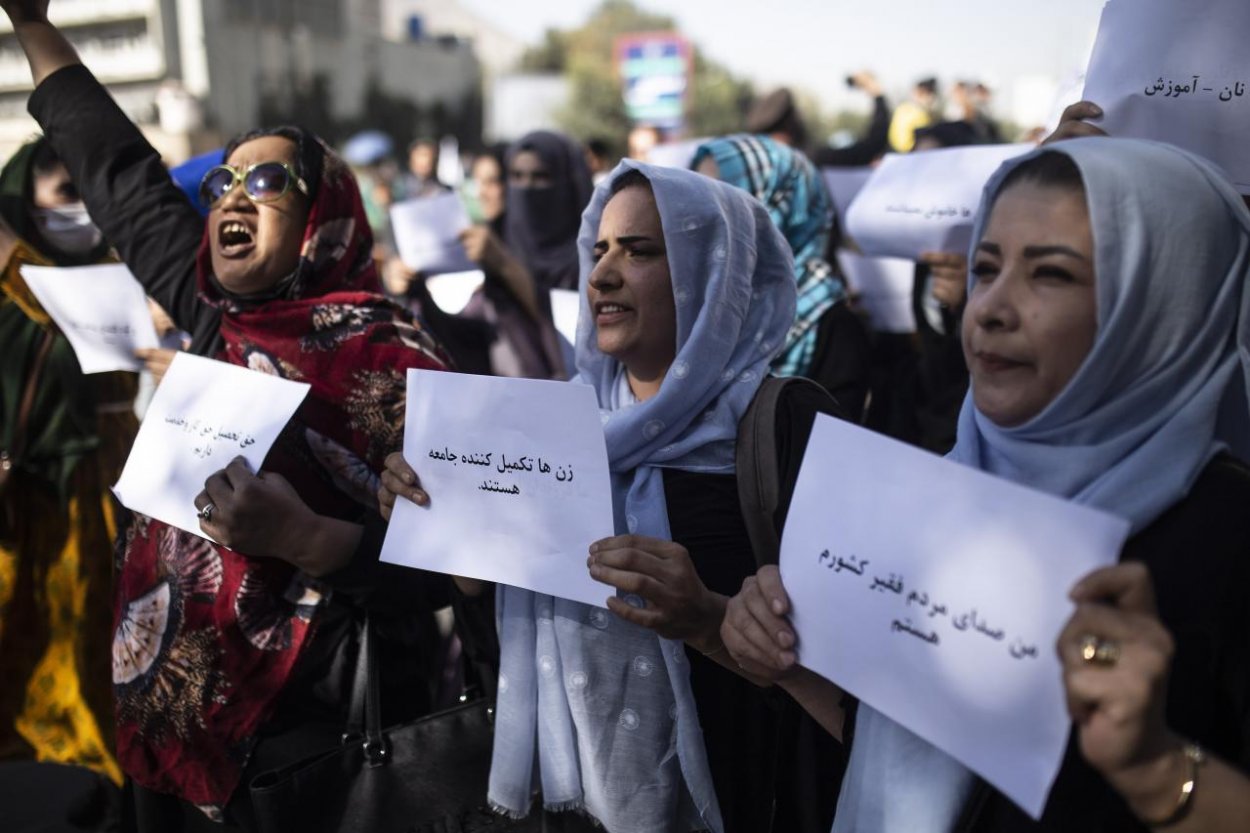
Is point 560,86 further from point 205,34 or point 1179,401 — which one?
point 1179,401

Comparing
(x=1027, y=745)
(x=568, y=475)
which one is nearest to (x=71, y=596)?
(x=568, y=475)

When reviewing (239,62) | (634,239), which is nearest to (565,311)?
(634,239)

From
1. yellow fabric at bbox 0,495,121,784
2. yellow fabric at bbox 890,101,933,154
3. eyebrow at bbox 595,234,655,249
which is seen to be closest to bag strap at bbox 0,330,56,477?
yellow fabric at bbox 0,495,121,784

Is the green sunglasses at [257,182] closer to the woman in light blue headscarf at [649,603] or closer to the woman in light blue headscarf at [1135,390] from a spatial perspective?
the woman in light blue headscarf at [649,603]

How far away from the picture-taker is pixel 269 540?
6.34ft

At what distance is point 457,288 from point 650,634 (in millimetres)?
2629

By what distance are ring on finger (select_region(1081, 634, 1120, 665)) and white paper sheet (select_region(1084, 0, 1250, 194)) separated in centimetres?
111

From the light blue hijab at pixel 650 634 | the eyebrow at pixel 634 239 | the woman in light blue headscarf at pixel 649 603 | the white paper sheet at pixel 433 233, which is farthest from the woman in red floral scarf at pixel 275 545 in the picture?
the white paper sheet at pixel 433 233

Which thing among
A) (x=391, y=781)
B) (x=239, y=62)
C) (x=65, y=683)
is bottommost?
(x=239, y=62)

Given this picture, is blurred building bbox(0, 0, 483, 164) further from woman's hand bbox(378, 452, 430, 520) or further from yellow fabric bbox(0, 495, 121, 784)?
woman's hand bbox(378, 452, 430, 520)

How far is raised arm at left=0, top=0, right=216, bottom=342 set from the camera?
2506 millimetres

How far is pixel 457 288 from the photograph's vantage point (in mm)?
4125

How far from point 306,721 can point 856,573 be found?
1.40m

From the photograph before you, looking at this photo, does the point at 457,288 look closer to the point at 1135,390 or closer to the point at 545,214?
the point at 545,214
